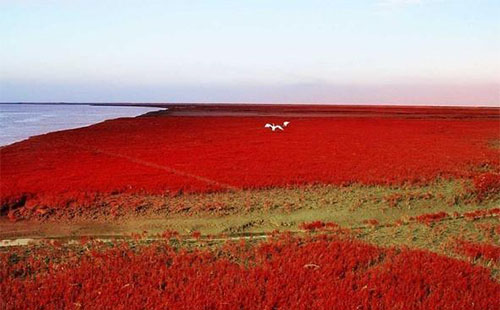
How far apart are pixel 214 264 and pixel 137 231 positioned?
20.0 ft

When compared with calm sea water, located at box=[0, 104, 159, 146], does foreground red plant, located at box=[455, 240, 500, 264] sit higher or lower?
lower

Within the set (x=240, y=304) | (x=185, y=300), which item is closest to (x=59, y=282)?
(x=185, y=300)

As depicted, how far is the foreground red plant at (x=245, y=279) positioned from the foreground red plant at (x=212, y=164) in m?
8.39

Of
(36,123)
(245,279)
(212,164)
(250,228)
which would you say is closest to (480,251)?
(245,279)

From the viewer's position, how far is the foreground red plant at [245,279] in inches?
368

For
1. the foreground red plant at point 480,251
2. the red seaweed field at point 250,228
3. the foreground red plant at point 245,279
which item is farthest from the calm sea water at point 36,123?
the foreground red plant at point 480,251

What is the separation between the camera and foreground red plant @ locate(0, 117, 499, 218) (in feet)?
72.0

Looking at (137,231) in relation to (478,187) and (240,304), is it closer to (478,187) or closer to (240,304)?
(240,304)

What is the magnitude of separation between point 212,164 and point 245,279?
1794cm

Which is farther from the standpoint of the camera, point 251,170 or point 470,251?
point 251,170

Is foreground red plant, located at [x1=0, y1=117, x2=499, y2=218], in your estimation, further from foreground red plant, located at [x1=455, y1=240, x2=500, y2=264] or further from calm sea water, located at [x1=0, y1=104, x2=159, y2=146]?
calm sea water, located at [x1=0, y1=104, x2=159, y2=146]

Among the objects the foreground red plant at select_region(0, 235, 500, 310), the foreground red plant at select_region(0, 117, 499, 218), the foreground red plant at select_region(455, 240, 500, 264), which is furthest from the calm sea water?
the foreground red plant at select_region(455, 240, 500, 264)

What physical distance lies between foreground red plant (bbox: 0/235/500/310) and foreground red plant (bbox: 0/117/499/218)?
8.39 metres

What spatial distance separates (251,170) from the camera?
85.5ft
